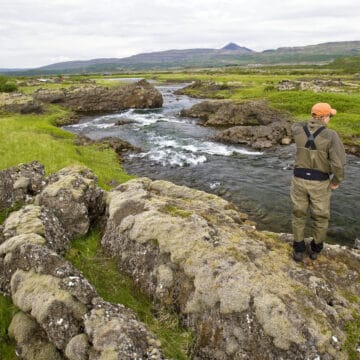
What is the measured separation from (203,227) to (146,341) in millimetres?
4717

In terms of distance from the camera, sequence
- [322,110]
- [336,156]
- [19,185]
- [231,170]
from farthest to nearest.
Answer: [231,170]
[19,185]
[322,110]
[336,156]

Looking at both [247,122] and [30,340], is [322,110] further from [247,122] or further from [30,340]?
[247,122]

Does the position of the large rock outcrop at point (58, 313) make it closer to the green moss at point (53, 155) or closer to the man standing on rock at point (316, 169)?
the man standing on rock at point (316, 169)

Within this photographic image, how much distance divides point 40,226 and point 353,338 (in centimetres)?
1036

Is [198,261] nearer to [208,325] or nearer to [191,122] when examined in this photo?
[208,325]

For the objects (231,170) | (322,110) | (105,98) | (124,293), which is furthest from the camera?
(105,98)

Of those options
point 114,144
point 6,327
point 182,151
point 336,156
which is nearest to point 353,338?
point 336,156

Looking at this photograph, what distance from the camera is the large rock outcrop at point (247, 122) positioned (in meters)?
45.4

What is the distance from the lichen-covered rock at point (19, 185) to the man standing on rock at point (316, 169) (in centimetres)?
1220

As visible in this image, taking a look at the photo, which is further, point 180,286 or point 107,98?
point 107,98

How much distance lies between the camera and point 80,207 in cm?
1381

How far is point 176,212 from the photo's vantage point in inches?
511

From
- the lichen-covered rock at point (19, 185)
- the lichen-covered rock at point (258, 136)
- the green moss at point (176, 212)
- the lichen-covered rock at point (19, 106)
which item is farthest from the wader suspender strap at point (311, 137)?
the lichen-covered rock at point (19, 106)

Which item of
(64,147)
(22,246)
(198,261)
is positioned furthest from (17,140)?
(198,261)
